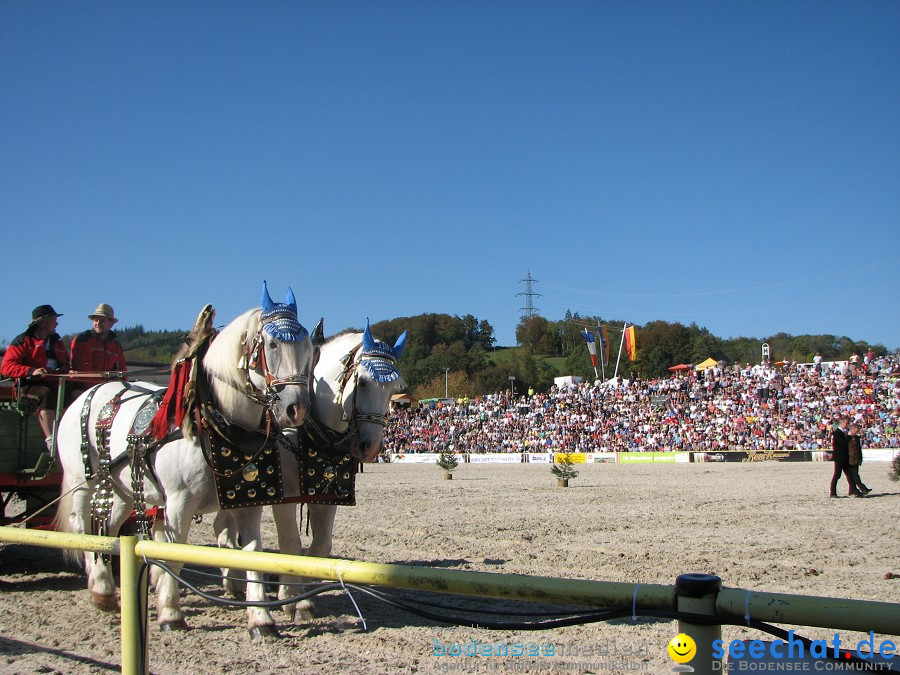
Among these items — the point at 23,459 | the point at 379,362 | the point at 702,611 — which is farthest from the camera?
the point at 23,459

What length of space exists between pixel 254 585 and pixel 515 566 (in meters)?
3.34

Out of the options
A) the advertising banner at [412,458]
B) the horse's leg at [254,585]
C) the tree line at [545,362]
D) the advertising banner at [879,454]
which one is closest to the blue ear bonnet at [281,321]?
the horse's leg at [254,585]

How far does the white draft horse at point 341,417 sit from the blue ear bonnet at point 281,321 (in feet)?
2.49

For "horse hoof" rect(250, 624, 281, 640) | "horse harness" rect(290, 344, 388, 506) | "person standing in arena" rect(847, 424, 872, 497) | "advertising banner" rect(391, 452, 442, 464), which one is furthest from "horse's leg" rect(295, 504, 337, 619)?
"advertising banner" rect(391, 452, 442, 464)

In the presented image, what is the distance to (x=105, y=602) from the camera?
5.68 m

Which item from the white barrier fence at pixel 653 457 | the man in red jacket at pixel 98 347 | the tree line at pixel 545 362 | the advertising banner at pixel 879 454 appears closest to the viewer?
the man in red jacket at pixel 98 347

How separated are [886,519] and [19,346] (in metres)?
11.1

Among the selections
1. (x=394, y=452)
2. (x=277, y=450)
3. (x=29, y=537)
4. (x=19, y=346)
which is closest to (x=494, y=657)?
(x=277, y=450)

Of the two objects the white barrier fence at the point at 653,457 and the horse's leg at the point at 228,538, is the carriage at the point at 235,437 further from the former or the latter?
the white barrier fence at the point at 653,457

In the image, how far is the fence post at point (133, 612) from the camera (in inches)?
111

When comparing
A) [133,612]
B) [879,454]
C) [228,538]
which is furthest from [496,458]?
[133,612]

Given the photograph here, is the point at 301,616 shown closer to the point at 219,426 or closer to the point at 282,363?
the point at 219,426

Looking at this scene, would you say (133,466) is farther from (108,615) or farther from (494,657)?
(494,657)

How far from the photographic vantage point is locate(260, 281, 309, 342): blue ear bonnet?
16.2 feet
